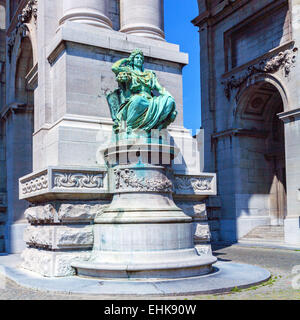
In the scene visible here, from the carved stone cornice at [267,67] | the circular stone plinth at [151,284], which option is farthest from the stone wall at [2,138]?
the carved stone cornice at [267,67]

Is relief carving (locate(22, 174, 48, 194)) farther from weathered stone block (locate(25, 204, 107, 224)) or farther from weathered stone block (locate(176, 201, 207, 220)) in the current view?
weathered stone block (locate(176, 201, 207, 220))

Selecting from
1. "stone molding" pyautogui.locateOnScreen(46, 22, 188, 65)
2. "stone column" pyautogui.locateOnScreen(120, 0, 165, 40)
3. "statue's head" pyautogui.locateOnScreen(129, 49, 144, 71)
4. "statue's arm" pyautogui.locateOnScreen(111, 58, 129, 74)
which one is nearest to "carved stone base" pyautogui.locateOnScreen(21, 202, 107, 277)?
"statue's arm" pyautogui.locateOnScreen(111, 58, 129, 74)

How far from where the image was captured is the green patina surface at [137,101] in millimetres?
9234

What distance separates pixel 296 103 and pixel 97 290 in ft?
48.4

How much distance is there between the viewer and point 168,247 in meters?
8.23

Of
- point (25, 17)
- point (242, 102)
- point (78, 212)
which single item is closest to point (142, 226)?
point (78, 212)

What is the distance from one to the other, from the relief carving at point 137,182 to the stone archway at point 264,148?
47.4ft

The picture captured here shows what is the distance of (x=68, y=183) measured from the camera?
8.77 metres

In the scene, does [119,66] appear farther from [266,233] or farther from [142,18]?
[266,233]

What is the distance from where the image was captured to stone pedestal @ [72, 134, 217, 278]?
7922 mm

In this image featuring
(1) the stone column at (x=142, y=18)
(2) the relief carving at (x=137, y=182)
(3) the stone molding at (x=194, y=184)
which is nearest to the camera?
(2) the relief carving at (x=137, y=182)

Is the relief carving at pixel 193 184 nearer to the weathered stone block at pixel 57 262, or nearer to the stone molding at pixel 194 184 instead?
the stone molding at pixel 194 184
